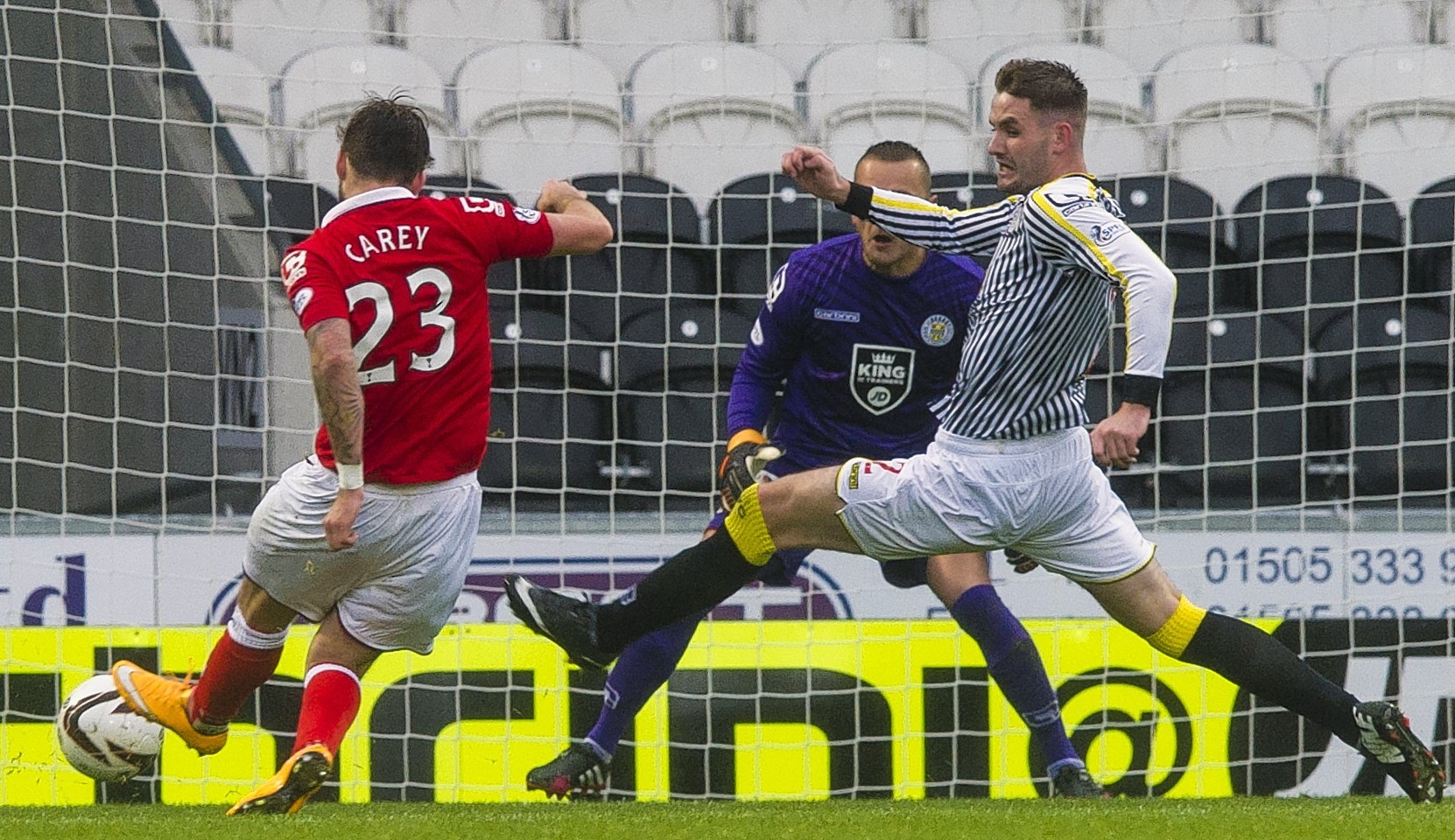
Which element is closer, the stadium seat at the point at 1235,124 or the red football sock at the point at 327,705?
the red football sock at the point at 327,705

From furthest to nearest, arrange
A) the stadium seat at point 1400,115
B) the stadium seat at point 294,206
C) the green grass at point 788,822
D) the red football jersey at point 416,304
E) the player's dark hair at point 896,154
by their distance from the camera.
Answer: the stadium seat at point 1400,115 → the stadium seat at point 294,206 → the player's dark hair at point 896,154 → the red football jersey at point 416,304 → the green grass at point 788,822

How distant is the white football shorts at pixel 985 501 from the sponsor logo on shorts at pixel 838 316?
0.94m

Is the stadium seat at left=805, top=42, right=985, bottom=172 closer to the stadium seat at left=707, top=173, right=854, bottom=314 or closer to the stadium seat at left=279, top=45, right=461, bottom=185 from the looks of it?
the stadium seat at left=707, top=173, right=854, bottom=314

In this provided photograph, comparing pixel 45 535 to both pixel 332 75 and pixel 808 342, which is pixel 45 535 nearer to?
pixel 808 342

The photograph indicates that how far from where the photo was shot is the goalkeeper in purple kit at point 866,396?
14.8ft

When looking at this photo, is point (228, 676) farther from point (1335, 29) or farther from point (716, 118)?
point (1335, 29)

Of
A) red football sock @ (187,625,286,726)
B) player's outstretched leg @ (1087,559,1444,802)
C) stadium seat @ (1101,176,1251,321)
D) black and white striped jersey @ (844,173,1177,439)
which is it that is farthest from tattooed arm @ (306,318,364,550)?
stadium seat @ (1101,176,1251,321)

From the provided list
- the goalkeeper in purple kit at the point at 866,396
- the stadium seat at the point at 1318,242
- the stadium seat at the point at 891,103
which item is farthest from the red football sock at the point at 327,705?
the stadium seat at the point at 1318,242

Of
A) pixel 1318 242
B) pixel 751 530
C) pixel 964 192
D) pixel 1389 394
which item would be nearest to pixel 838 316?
pixel 751 530

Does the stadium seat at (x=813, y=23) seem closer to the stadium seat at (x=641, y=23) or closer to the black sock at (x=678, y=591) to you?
the stadium seat at (x=641, y=23)

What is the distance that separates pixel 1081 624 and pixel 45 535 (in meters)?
3.18

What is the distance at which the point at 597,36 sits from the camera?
820cm

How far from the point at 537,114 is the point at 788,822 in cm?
462

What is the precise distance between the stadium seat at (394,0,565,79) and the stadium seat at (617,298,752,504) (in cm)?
249
